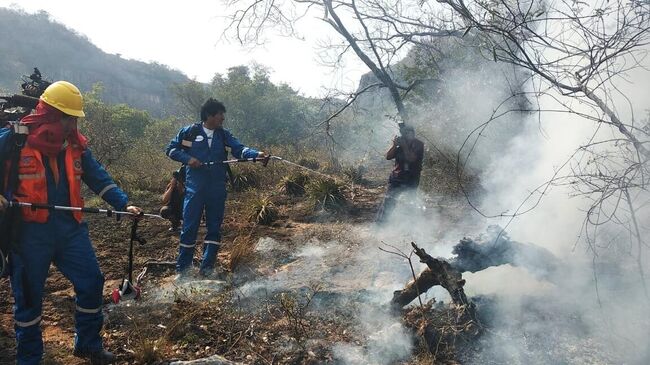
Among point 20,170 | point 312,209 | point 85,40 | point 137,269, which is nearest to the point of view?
point 20,170

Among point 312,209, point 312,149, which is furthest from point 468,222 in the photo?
point 312,149

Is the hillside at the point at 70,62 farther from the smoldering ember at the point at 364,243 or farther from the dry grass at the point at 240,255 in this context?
the dry grass at the point at 240,255

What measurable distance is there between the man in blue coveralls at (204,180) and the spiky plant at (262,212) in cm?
251

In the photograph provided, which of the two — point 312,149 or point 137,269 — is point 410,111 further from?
point 137,269

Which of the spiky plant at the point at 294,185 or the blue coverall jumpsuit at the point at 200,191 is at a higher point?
the spiky plant at the point at 294,185

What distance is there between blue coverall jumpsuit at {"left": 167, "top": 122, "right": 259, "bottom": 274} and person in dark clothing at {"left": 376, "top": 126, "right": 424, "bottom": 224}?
2.88 meters

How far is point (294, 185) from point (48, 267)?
21.7 ft

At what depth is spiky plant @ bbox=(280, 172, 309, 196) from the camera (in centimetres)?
934

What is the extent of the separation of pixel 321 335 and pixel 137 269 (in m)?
2.92

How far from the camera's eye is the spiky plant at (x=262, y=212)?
287 inches

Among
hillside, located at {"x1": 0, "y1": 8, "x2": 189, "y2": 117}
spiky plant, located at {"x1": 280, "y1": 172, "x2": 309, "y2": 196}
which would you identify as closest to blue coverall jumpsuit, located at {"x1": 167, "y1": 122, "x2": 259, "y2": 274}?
spiky plant, located at {"x1": 280, "y1": 172, "x2": 309, "y2": 196}

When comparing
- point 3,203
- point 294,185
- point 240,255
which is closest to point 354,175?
point 294,185

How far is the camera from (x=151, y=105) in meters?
41.2

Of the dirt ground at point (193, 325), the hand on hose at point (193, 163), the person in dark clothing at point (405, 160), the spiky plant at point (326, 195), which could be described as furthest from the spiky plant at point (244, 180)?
the hand on hose at point (193, 163)
